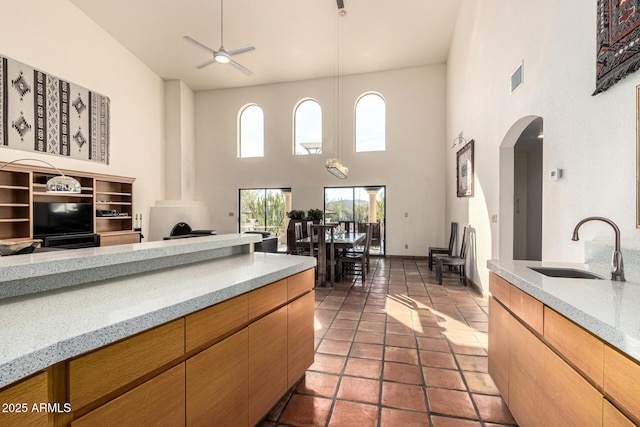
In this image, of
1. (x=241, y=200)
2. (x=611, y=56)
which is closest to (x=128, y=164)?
(x=241, y=200)

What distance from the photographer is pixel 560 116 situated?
2.39m

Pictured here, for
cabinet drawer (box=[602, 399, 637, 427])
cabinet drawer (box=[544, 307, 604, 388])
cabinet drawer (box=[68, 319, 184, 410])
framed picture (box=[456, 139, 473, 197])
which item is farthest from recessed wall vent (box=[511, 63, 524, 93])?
cabinet drawer (box=[68, 319, 184, 410])

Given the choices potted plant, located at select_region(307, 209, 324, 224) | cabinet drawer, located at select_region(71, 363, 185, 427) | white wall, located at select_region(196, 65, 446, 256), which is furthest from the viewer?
white wall, located at select_region(196, 65, 446, 256)

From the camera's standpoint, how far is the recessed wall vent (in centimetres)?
313

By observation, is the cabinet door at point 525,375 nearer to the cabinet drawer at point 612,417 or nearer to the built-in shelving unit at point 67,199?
the cabinet drawer at point 612,417

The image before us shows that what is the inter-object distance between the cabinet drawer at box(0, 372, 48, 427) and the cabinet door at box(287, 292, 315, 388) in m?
1.23

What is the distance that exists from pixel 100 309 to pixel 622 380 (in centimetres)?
158

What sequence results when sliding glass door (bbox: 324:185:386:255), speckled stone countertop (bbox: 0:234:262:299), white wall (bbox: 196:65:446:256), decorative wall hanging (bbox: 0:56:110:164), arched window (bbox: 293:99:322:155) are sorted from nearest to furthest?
speckled stone countertop (bbox: 0:234:262:299)
decorative wall hanging (bbox: 0:56:110:164)
white wall (bbox: 196:65:446:256)
sliding glass door (bbox: 324:185:386:255)
arched window (bbox: 293:99:322:155)

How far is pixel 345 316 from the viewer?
3471 mm

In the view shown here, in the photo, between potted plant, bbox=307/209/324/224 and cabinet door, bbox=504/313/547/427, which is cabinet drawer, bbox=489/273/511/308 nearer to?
cabinet door, bbox=504/313/547/427

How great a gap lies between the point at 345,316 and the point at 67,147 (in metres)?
6.01

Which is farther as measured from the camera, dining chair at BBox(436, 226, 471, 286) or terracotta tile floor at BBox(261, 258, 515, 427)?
dining chair at BBox(436, 226, 471, 286)

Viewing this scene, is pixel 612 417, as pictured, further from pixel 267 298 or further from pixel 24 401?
pixel 24 401

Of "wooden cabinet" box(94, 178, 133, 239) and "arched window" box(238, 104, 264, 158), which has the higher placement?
"arched window" box(238, 104, 264, 158)
